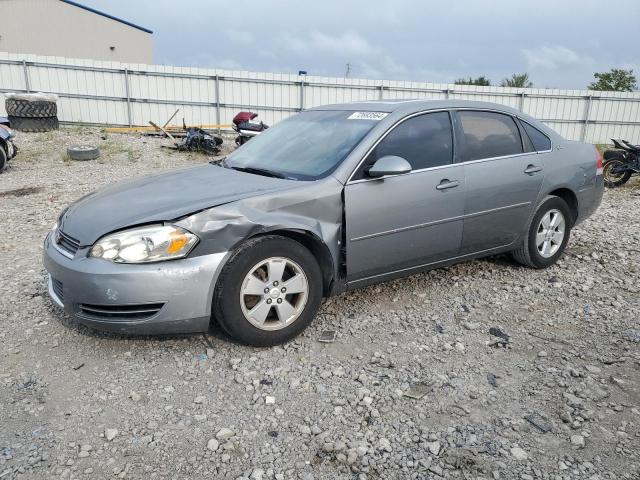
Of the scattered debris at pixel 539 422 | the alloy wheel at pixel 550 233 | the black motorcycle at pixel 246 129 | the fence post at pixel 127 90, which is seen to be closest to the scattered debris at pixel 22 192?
the black motorcycle at pixel 246 129

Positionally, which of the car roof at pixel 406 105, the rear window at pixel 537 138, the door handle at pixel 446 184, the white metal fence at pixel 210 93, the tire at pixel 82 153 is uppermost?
the white metal fence at pixel 210 93

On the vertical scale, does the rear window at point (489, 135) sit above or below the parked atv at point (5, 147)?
above

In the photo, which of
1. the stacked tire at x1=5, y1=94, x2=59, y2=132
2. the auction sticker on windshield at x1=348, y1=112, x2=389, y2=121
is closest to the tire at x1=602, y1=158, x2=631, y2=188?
the auction sticker on windshield at x1=348, y1=112, x2=389, y2=121

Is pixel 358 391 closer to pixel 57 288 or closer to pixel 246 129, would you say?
pixel 57 288

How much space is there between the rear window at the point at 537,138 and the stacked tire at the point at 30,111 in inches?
544

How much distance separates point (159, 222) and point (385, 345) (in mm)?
1691

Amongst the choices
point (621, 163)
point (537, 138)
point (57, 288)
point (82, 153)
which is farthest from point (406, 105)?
point (82, 153)

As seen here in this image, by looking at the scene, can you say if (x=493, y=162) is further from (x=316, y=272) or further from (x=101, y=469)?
(x=101, y=469)

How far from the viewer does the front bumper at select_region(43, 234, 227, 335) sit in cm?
289

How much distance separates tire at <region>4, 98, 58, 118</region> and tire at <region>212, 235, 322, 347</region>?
13.7 metres

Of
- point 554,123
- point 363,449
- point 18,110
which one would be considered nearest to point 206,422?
point 363,449

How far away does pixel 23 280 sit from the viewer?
444 centimetres

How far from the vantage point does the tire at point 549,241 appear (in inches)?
184

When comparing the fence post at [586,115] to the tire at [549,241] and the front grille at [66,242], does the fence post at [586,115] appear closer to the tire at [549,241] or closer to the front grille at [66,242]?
the tire at [549,241]
